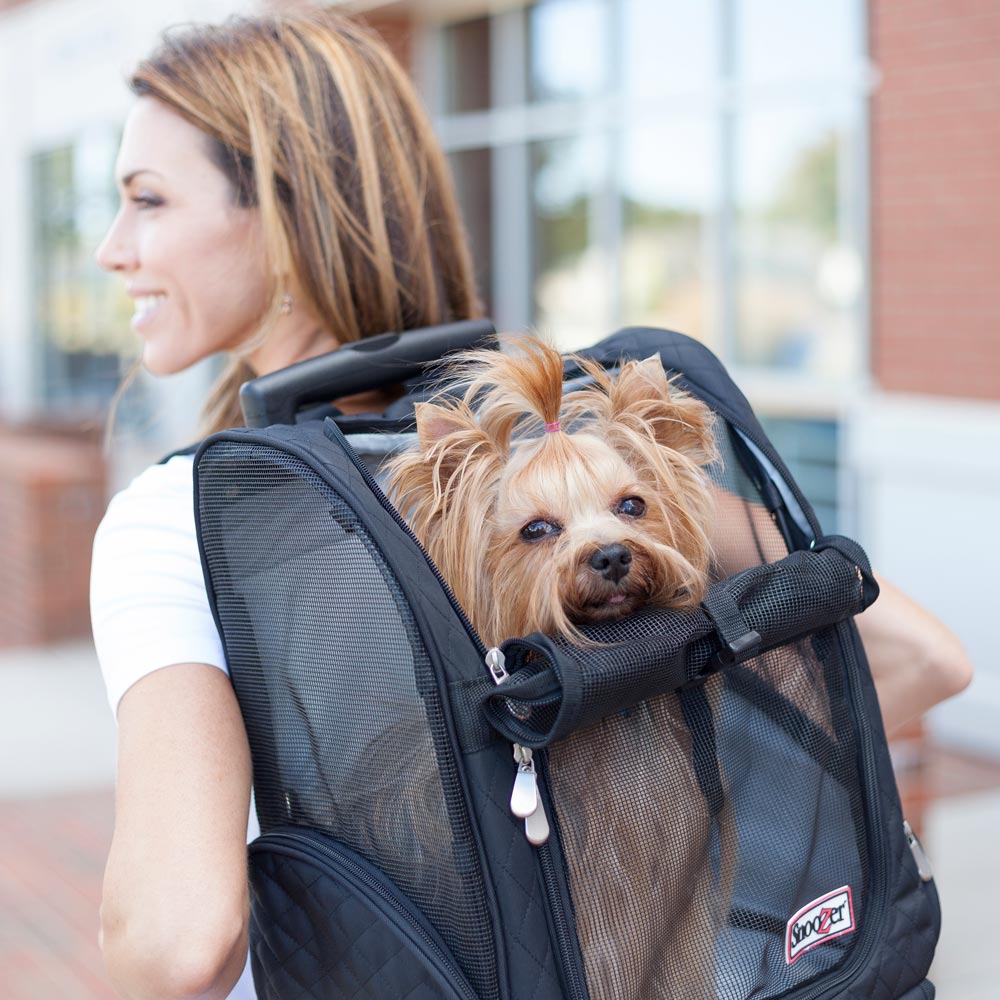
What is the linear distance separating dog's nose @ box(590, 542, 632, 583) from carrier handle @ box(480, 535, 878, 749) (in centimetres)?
10

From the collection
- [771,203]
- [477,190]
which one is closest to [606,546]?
[771,203]

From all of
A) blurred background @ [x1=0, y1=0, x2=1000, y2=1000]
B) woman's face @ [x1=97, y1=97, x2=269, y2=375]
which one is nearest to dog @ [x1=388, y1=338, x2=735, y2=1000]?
woman's face @ [x1=97, y1=97, x2=269, y2=375]

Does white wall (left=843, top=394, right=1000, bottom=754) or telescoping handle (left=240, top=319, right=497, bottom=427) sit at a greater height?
telescoping handle (left=240, top=319, right=497, bottom=427)

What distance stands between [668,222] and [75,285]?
5976mm

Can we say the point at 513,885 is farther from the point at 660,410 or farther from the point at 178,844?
the point at 660,410

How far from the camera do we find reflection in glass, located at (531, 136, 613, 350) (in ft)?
24.6

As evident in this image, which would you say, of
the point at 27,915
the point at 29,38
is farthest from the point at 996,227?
the point at 29,38

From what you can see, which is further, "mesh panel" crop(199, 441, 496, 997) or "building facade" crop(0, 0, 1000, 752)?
"building facade" crop(0, 0, 1000, 752)

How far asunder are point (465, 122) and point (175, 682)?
291 inches

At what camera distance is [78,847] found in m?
4.73

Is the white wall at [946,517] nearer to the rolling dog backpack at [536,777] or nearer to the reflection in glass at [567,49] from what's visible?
the reflection in glass at [567,49]

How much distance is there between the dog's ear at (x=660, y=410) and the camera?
4.82ft

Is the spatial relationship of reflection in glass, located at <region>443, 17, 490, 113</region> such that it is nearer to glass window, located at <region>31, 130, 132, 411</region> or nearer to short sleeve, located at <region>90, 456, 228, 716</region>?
glass window, located at <region>31, 130, 132, 411</region>

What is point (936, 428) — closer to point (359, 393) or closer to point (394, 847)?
point (359, 393)
